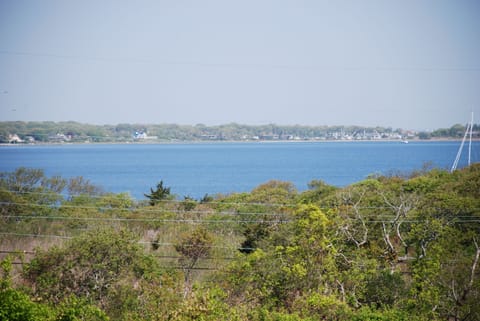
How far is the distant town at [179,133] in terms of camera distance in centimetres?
4791

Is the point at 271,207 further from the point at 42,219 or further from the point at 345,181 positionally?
the point at 345,181

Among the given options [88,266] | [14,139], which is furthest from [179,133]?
[88,266]

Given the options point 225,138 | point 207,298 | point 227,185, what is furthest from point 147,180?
point 207,298

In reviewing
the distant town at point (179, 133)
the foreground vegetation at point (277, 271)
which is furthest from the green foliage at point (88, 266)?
the distant town at point (179, 133)

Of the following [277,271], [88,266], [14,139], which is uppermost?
[14,139]

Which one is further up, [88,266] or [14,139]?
[14,139]

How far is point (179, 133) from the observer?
104250mm

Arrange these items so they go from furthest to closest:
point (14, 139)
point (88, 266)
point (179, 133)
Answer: point (179, 133) → point (14, 139) → point (88, 266)

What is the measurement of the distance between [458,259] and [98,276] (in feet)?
31.5

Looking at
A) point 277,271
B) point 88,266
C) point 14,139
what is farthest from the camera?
point 14,139

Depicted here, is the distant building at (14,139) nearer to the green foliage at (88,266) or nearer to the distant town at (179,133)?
the distant town at (179,133)

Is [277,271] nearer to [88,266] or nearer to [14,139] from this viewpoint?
[88,266]

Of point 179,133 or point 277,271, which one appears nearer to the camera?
point 277,271

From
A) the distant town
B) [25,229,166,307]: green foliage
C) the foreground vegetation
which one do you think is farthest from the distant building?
[25,229,166,307]: green foliage
